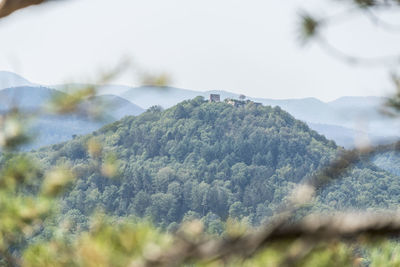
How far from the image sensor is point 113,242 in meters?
0.60

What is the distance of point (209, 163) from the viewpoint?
5056cm

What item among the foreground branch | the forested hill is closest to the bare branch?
the foreground branch

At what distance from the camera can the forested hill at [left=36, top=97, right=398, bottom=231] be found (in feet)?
139

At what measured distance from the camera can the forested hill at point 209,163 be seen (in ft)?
139

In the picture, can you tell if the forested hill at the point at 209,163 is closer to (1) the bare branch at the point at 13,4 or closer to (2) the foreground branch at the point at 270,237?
(1) the bare branch at the point at 13,4

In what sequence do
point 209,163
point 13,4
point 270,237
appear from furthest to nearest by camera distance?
1. point 209,163
2. point 13,4
3. point 270,237

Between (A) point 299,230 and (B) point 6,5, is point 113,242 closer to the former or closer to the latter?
(A) point 299,230

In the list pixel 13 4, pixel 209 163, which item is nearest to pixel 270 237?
pixel 13 4

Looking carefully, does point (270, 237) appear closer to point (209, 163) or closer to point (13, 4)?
point (13, 4)

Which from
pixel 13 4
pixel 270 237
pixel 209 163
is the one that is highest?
pixel 13 4

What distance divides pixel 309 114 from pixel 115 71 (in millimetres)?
124084

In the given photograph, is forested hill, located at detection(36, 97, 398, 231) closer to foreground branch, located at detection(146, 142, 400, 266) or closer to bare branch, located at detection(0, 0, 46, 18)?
bare branch, located at detection(0, 0, 46, 18)

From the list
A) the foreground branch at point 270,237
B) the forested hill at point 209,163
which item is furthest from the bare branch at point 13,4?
the forested hill at point 209,163

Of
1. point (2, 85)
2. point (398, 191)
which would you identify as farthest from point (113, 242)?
point (398, 191)
